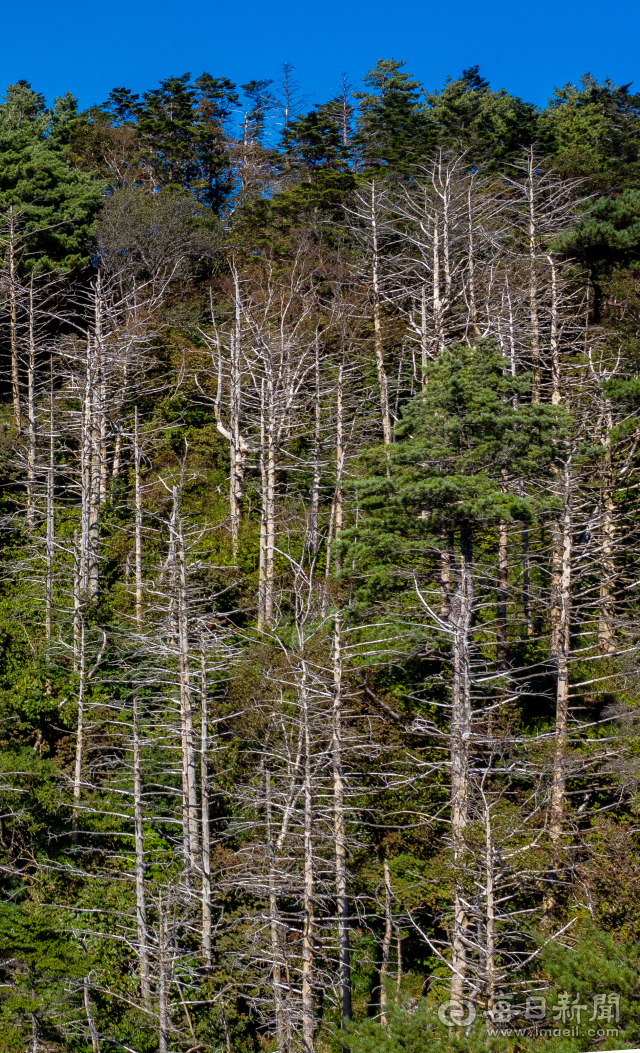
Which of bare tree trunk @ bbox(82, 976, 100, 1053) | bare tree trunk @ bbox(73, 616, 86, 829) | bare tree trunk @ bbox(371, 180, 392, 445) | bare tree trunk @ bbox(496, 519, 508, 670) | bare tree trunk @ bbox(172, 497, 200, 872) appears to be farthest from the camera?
bare tree trunk @ bbox(371, 180, 392, 445)

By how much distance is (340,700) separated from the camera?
1444 cm

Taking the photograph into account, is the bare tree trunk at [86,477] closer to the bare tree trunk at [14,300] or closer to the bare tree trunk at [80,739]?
the bare tree trunk at [80,739]

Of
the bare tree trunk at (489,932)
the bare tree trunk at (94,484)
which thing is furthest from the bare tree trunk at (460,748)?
the bare tree trunk at (94,484)

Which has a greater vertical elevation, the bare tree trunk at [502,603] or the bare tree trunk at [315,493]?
the bare tree trunk at [315,493]

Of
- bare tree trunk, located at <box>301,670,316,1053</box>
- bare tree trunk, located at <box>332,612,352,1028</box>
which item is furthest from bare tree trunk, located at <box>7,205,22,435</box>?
bare tree trunk, located at <box>301,670,316,1053</box>

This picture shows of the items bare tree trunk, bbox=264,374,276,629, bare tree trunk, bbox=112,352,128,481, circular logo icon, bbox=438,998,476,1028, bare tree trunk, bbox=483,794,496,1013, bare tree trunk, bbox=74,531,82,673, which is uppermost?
bare tree trunk, bbox=112,352,128,481

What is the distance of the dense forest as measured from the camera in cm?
1365

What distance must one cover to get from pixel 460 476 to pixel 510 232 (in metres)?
22.4

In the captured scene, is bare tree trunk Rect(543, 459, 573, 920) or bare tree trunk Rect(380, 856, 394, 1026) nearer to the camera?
bare tree trunk Rect(543, 459, 573, 920)

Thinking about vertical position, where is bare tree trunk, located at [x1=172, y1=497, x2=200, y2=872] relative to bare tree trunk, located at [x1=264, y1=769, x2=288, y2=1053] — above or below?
above

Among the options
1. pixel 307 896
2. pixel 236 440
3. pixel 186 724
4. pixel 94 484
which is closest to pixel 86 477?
pixel 94 484

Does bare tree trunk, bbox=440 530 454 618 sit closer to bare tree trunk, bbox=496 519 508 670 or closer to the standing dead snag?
bare tree trunk, bbox=496 519 508 670

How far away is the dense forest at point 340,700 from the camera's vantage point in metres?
13.6

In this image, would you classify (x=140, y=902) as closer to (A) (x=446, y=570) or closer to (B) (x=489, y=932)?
(B) (x=489, y=932)
